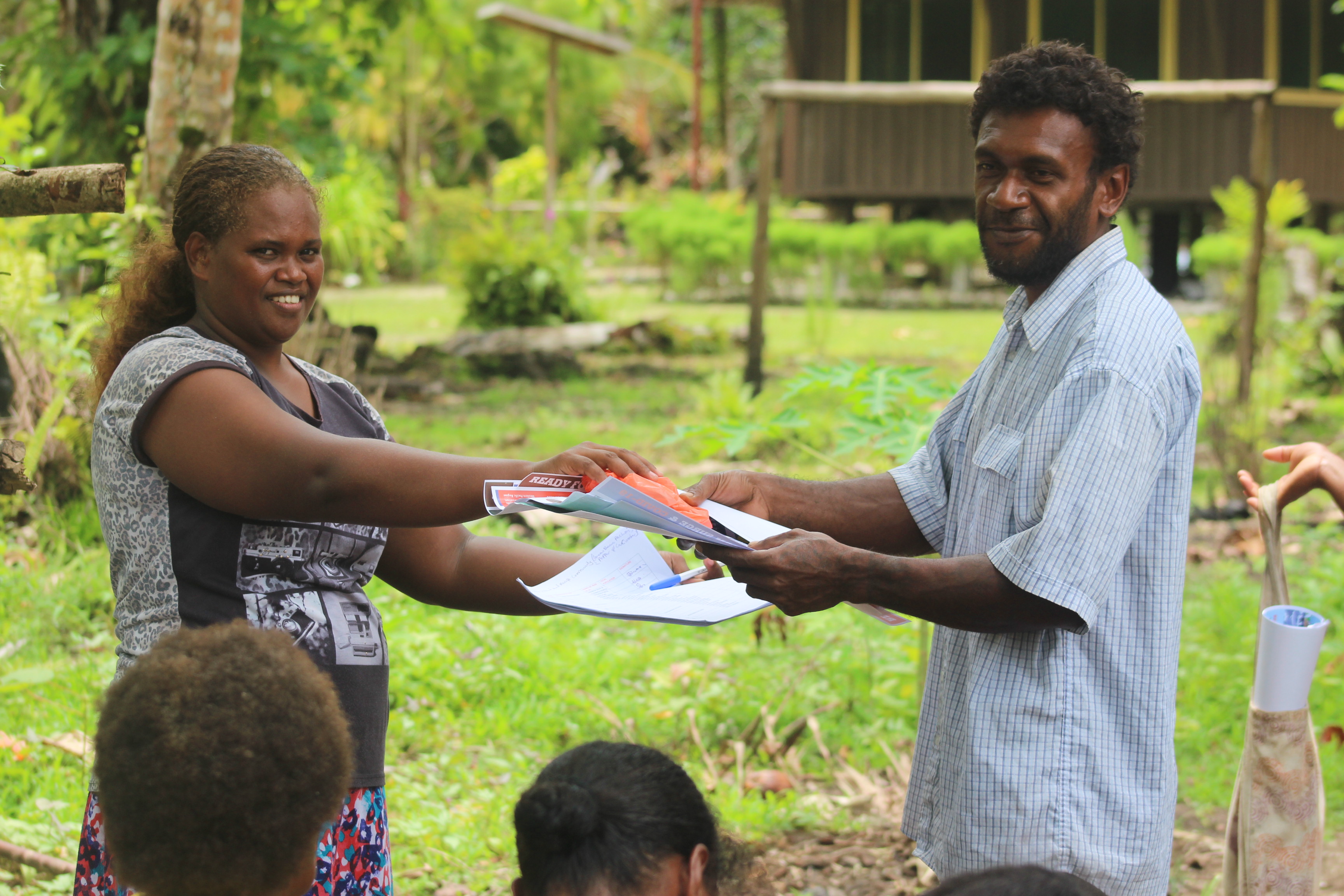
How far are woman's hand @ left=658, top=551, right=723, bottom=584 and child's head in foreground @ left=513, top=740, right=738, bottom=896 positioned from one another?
409 millimetres

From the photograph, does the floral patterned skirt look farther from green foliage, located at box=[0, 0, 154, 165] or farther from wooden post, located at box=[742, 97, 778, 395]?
wooden post, located at box=[742, 97, 778, 395]

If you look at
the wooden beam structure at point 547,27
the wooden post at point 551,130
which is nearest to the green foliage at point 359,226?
the wooden post at point 551,130

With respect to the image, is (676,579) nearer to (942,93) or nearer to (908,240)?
(942,93)

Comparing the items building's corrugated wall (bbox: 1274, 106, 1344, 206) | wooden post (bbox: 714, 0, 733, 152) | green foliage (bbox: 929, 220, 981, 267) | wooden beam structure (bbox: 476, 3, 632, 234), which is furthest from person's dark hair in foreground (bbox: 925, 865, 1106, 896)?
wooden post (bbox: 714, 0, 733, 152)

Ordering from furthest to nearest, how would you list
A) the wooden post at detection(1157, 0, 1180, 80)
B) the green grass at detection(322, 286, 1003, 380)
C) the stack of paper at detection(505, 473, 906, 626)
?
1. the wooden post at detection(1157, 0, 1180, 80)
2. the green grass at detection(322, 286, 1003, 380)
3. the stack of paper at detection(505, 473, 906, 626)

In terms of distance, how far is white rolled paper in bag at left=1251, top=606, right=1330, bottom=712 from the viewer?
2.12 meters

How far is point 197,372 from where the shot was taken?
6.16 ft

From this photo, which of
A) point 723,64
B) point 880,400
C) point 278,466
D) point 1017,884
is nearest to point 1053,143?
point 1017,884

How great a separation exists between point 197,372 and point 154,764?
63 cm

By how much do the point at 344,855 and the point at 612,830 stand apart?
1.63 ft

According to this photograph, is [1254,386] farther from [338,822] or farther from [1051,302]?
[338,822]

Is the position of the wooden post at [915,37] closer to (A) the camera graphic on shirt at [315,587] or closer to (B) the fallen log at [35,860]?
(B) the fallen log at [35,860]

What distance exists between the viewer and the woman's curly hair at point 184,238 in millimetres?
2020

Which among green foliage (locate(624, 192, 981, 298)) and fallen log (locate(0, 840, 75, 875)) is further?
green foliage (locate(624, 192, 981, 298))
